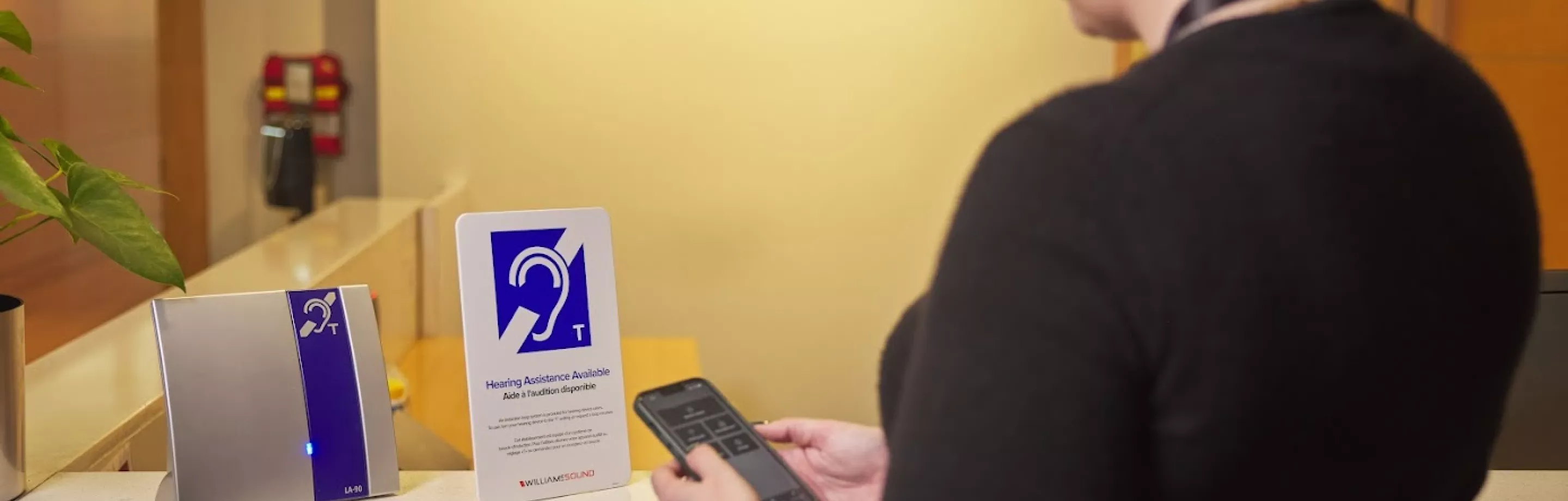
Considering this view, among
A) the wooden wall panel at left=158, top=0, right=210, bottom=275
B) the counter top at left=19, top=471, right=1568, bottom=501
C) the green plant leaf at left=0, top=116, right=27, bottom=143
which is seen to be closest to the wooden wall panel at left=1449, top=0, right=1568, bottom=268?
the counter top at left=19, top=471, right=1568, bottom=501

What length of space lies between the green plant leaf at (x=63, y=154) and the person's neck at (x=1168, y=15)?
74cm

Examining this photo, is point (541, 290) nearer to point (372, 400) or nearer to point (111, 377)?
point (372, 400)

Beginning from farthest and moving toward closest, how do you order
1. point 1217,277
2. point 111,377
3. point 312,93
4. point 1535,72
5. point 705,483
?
point 312,93
point 1535,72
point 111,377
point 705,483
point 1217,277

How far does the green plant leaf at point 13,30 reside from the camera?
95cm

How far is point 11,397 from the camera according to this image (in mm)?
959

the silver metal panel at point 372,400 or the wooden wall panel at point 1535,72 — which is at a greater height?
the wooden wall panel at point 1535,72

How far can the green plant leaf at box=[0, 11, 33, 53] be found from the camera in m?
0.95

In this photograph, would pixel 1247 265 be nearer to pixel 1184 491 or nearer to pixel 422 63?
pixel 1184 491

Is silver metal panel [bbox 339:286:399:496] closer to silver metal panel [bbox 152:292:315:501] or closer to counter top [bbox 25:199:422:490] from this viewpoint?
silver metal panel [bbox 152:292:315:501]

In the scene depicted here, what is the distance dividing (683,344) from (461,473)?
157 cm

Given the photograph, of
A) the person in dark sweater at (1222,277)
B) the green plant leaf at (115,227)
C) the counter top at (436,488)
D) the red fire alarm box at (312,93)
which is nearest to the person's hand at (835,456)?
the counter top at (436,488)

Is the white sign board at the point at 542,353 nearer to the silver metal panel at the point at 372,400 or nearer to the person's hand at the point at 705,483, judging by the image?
the silver metal panel at the point at 372,400

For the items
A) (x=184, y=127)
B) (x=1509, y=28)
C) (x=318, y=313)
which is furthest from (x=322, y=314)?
(x=184, y=127)

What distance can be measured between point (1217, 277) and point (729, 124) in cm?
235
